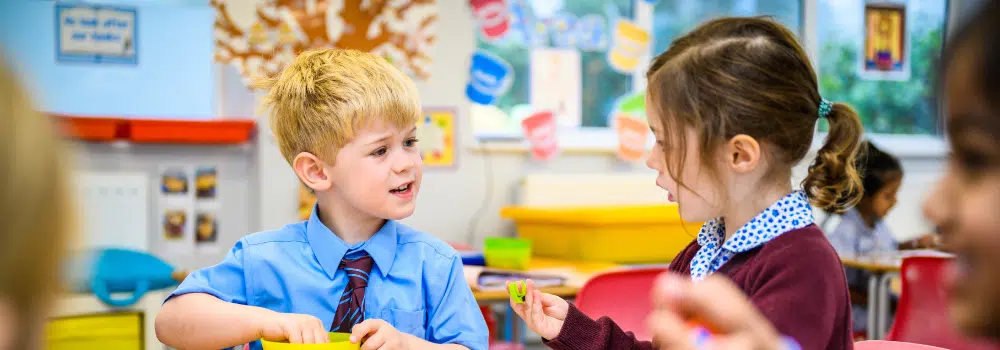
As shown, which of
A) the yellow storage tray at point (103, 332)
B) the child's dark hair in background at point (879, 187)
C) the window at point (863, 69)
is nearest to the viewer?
the yellow storage tray at point (103, 332)

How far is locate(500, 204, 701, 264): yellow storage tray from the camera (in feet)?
9.87

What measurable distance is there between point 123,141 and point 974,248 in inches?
135

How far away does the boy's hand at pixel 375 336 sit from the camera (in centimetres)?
105

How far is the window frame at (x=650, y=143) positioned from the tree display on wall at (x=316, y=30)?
48cm

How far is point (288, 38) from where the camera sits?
11.6 ft

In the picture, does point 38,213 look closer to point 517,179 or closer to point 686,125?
point 686,125

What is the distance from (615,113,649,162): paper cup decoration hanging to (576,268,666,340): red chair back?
2.46m

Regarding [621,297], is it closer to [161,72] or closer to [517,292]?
[517,292]

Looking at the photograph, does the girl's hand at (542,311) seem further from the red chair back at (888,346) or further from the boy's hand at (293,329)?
the red chair back at (888,346)

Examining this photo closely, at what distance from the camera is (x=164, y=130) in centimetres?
340

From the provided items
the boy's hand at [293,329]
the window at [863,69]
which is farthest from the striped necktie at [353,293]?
the window at [863,69]

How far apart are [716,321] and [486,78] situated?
344cm

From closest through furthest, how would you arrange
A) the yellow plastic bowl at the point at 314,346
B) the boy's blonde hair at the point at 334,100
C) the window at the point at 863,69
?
the yellow plastic bowl at the point at 314,346
the boy's blonde hair at the point at 334,100
the window at the point at 863,69

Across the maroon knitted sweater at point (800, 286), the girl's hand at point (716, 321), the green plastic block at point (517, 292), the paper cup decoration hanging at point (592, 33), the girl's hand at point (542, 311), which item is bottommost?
the girl's hand at point (542, 311)
